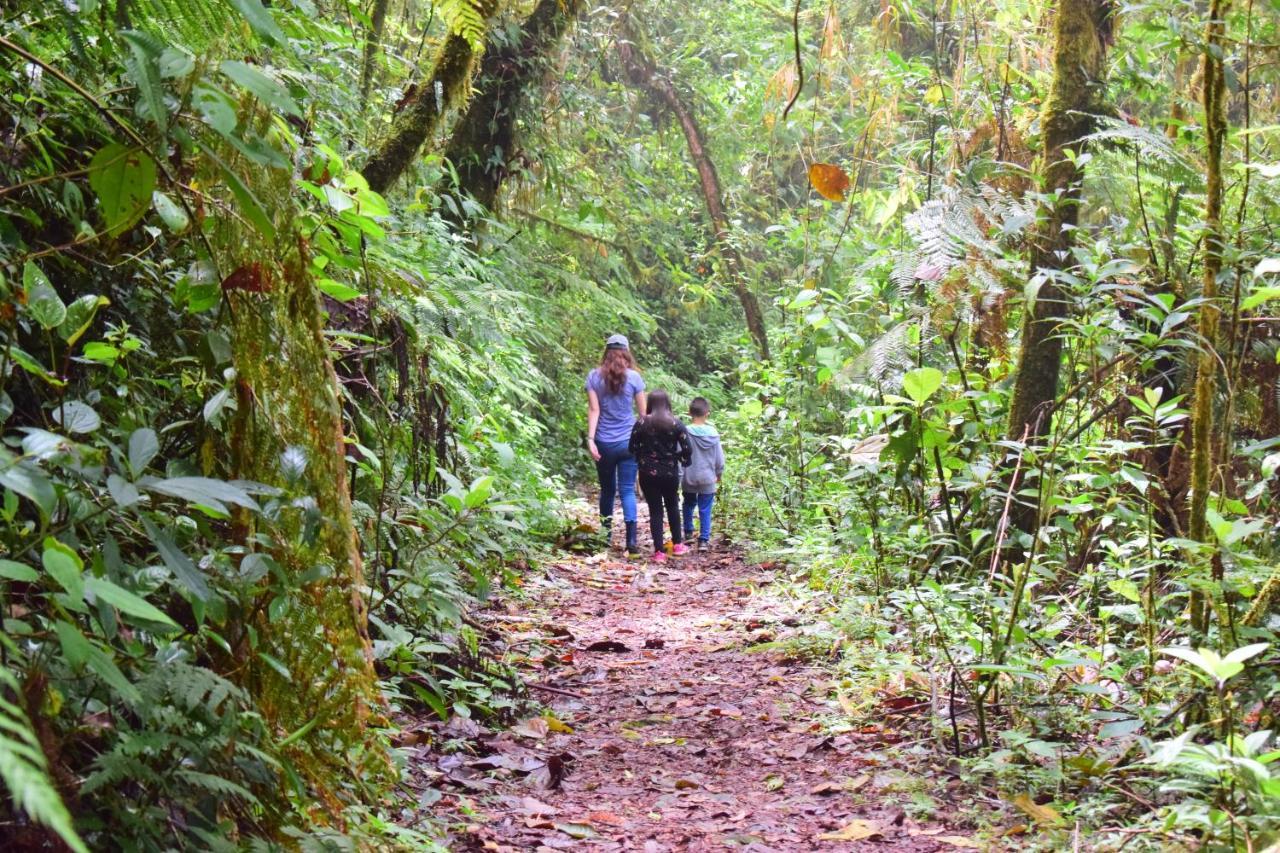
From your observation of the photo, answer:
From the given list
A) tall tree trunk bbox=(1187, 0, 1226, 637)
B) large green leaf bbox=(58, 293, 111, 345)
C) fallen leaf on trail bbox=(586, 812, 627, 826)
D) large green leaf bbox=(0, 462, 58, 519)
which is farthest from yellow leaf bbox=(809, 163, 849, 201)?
large green leaf bbox=(0, 462, 58, 519)

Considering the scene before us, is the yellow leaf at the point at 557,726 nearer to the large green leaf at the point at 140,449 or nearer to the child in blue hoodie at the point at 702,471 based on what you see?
the large green leaf at the point at 140,449

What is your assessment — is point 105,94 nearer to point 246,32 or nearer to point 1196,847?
point 246,32

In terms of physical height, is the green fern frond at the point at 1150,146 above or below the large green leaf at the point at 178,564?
above

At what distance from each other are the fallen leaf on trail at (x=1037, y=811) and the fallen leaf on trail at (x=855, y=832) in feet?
1.45

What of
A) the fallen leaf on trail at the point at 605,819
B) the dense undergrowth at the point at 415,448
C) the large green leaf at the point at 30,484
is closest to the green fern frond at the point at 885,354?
the dense undergrowth at the point at 415,448

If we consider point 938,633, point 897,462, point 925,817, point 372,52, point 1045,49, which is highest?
point 372,52

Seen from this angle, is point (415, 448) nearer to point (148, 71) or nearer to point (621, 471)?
point (148, 71)

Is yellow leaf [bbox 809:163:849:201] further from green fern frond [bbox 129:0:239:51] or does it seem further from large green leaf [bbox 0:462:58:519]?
large green leaf [bbox 0:462:58:519]

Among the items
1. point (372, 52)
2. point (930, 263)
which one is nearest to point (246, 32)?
point (930, 263)

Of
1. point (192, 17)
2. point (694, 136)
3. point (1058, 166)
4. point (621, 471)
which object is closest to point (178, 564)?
point (192, 17)

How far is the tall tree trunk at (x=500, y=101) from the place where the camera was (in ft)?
28.7

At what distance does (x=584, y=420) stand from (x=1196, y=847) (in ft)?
41.8

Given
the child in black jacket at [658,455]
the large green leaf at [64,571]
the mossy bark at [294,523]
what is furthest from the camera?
the child in black jacket at [658,455]

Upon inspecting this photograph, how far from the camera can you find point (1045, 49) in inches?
262
